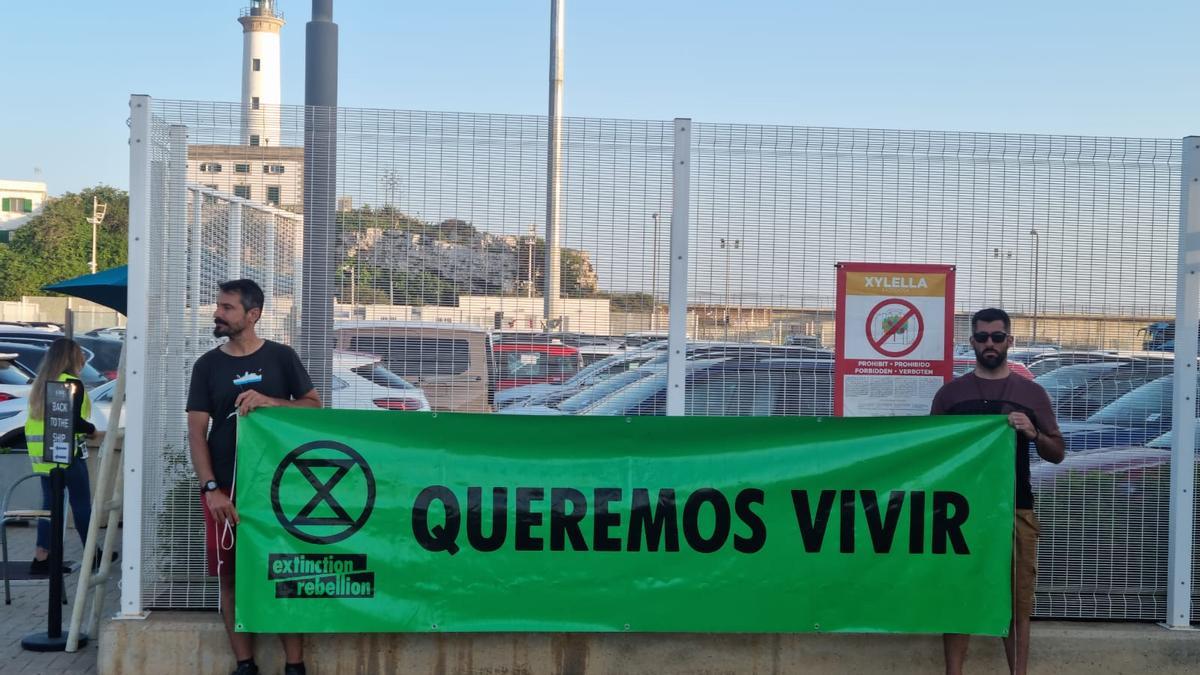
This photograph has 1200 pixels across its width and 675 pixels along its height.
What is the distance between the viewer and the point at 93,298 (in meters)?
8.53

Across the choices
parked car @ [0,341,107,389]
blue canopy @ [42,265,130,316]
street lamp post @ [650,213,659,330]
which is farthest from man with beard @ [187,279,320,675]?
parked car @ [0,341,107,389]

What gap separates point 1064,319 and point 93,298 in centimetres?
628

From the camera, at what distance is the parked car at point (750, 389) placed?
20.3ft

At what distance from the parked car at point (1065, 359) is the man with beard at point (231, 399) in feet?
12.0

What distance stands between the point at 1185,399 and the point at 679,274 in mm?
2669

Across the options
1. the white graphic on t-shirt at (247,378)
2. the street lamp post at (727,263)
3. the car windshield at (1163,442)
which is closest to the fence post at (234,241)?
the white graphic on t-shirt at (247,378)

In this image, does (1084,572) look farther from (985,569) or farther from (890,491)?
(890,491)

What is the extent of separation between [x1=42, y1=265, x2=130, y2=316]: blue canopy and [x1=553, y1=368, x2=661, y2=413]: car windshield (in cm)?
340

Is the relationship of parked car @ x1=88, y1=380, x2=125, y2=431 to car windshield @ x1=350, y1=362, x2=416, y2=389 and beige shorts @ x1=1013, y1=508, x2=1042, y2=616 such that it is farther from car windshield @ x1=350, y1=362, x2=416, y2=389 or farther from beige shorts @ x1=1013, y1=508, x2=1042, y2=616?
beige shorts @ x1=1013, y1=508, x2=1042, y2=616

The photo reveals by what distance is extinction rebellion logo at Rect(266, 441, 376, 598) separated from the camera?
5.76 meters

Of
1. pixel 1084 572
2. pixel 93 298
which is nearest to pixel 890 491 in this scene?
pixel 1084 572

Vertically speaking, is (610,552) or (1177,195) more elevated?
(1177,195)

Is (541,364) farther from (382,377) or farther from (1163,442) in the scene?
(1163,442)

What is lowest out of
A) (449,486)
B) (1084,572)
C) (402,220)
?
(1084,572)
